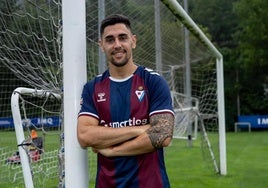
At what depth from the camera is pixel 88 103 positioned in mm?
2871

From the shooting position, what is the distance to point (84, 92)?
9.48ft

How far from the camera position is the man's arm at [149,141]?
273 cm

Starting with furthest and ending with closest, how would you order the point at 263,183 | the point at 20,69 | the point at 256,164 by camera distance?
the point at 256,164
the point at 263,183
the point at 20,69

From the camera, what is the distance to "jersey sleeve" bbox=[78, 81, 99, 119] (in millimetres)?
2854

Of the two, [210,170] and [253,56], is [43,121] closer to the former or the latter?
[210,170]

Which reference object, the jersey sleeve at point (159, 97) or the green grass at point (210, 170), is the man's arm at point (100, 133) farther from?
the green grass at point (210, 170)

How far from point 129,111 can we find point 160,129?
182mm

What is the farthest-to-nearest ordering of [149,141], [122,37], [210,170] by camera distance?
[210,170] → [122,37] → [149,141]

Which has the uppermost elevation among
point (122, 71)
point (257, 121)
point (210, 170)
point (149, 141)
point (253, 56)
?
point (253, 56)

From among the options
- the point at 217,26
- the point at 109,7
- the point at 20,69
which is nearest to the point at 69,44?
the point at 20,69

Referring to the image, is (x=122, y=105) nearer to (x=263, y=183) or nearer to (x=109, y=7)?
(x=109, y=7)

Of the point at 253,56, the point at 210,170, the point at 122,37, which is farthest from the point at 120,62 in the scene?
the point at 253,56

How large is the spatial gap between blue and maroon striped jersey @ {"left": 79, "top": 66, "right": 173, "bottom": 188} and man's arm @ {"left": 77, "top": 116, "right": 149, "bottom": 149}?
0.16 feet

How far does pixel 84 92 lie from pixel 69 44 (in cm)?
27
